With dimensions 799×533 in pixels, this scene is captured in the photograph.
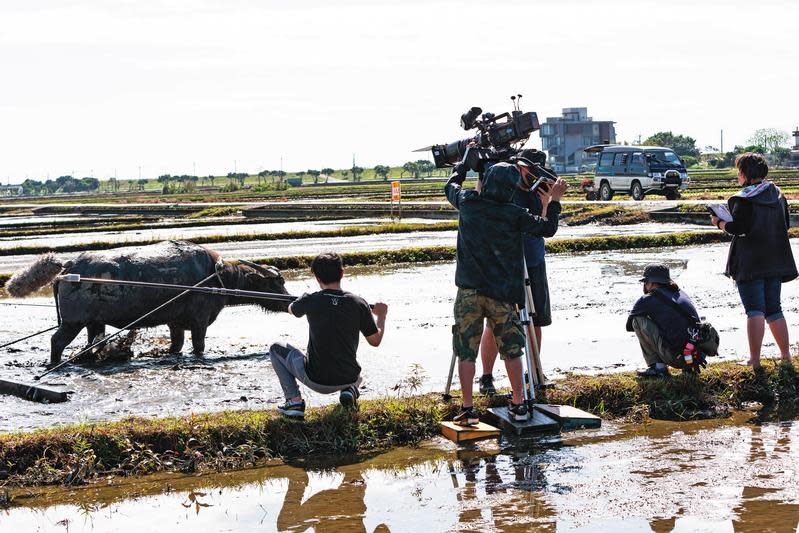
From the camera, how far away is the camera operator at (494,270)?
706 cm

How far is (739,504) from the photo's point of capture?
5395mm

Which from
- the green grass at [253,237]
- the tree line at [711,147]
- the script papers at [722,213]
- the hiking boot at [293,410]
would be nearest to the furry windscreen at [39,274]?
Answer: the hiking boot at [293,410]

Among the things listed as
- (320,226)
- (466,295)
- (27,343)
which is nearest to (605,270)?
(27,343)

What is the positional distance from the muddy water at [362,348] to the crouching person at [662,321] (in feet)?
4.13

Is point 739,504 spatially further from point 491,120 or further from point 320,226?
point 320,226

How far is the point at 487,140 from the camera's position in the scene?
25.5ft

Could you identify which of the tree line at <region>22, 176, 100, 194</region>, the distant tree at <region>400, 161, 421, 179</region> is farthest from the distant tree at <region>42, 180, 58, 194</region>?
the distant tree at <region>400, 161, 421, 179</region>

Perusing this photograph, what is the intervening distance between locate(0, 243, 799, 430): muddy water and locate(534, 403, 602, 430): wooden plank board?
168 centimetres

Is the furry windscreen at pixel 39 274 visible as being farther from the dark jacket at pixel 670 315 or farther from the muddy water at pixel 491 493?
the dark jacket at pixel 670 315

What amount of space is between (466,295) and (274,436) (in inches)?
67.9

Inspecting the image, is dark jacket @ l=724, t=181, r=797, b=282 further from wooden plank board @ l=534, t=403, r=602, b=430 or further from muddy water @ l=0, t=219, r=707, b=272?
muddy water @ l=0, t=219, r=707, b=272

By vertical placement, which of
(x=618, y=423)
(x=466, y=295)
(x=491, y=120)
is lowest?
(x=618, y=423)

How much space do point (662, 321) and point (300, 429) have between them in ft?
10.4

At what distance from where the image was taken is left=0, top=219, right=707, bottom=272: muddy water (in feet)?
77.3
